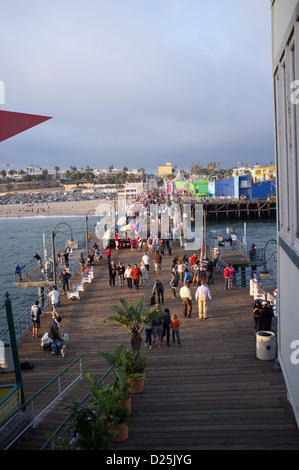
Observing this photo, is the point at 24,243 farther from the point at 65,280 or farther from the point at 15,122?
the point at 15,122

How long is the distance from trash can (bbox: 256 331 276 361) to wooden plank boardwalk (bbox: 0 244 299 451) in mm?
198

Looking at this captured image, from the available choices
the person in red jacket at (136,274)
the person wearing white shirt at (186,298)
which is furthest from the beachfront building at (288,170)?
the person in red jacket at (136,274)

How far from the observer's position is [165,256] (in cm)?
2612

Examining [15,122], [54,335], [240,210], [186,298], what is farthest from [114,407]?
[240,210]

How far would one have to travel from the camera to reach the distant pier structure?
78.6m

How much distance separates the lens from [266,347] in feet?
31.6

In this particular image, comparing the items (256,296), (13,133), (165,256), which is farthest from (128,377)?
(165,256)

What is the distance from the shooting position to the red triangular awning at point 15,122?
3832mm

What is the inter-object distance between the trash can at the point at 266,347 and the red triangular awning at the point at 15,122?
7762mm

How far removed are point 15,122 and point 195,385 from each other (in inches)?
272

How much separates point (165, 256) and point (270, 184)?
68.8 metres

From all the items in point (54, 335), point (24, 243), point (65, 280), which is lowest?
point (24, 243)

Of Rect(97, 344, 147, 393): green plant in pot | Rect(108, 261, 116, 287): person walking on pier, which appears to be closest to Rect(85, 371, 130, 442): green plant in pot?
Rect(97, 344, 147, 393): green plant in pot
